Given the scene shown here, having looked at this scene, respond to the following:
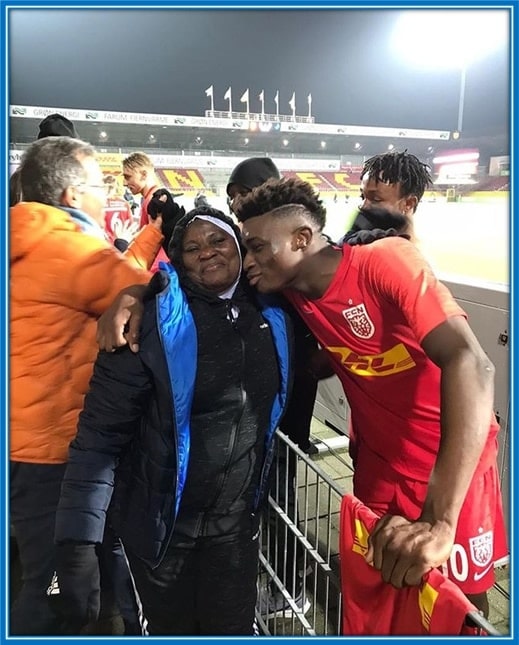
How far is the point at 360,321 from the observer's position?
3.88 feet

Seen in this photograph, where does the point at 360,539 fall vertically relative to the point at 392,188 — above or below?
below

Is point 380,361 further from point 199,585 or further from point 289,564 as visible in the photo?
point 289,564

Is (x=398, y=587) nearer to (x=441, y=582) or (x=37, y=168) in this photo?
(x=441, y=582)

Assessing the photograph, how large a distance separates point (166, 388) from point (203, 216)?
1.35 feet

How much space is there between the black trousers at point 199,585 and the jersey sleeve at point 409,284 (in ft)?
2.37

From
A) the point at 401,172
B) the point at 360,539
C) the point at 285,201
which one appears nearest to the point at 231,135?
the point at 401,172

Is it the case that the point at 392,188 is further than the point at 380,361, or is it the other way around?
the point at 392,188

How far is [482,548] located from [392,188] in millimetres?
1260

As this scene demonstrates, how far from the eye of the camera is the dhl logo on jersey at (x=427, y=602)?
81 centimetres

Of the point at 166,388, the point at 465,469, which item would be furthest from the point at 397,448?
the point at 166,388

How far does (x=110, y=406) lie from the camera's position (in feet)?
3.67

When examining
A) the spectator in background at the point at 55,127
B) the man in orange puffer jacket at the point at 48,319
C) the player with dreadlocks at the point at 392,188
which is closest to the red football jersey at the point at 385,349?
the man in orange puffer jacket at the point at 48,319

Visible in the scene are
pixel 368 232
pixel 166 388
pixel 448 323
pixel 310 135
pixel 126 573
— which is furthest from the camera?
pixel 310 135

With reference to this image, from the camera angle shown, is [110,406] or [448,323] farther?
[110,406]
